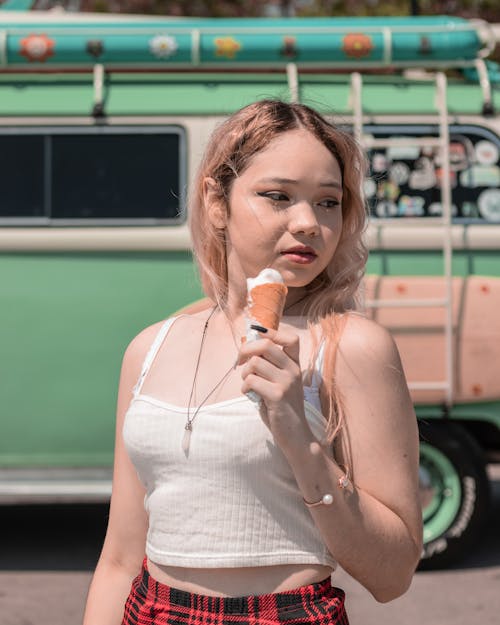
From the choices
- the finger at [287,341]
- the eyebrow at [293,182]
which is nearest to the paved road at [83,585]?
the eyebrow at [293,182]

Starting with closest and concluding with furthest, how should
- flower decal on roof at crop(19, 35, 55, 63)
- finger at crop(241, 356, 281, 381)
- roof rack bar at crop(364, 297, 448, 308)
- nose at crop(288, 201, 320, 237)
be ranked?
finger at crop(241, 356, 281, 381), nose at crop(288, 201, 320, 237), roof rack bar at crop(364, 297, 448, 308), flower decal on roof at crop(19, 35, 55, 63)

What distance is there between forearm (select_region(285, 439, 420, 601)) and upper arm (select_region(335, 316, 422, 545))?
0.09 ft

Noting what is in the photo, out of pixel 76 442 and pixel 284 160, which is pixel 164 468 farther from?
pixel 76 442

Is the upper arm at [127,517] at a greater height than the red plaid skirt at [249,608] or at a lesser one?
greater

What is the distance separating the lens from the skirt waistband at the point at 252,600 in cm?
183

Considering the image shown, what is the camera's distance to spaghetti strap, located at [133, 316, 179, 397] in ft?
6.68

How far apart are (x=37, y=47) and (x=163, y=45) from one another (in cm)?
75

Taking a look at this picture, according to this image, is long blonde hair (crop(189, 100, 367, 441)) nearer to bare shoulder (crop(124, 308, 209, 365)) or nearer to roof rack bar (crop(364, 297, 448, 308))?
bare shoulder (crop(124, 308, 209, 365))

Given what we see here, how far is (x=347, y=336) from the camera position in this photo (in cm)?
187

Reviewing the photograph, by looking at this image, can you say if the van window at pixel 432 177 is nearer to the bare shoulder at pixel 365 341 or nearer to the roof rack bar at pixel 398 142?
the roof rack bar at pixel 398 142

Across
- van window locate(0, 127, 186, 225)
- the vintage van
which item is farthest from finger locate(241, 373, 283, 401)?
van window locate(0, 127, 186, 225)

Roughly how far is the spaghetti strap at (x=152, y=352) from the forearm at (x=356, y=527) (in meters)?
0.41

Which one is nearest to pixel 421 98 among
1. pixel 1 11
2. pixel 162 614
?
pixel 1 11

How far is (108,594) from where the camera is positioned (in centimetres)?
206
